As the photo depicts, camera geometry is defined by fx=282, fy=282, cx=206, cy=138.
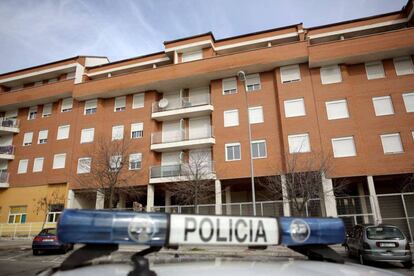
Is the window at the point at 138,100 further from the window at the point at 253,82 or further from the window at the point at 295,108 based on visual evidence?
the window at the point at 295,108

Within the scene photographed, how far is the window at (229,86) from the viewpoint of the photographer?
77.9 feet

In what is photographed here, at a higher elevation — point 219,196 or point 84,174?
point 84,174

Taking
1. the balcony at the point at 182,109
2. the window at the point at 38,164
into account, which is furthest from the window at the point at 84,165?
the balcony at the point at 182,109

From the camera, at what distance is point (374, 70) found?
21.0 meters

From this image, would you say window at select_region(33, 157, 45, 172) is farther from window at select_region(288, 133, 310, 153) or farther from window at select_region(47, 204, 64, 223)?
window at select_region(288, 133, 310, 153)

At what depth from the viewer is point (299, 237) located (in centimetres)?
175

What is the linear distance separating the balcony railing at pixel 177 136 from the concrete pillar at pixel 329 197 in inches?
379

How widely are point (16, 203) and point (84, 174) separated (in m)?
7.91

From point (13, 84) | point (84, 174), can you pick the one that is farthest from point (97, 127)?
point (13, 84)

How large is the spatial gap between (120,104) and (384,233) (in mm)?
22962

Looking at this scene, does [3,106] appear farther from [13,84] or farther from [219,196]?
[219,196]

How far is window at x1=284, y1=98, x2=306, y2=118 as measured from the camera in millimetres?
21125

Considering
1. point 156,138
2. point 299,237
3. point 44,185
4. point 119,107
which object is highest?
point 119,107

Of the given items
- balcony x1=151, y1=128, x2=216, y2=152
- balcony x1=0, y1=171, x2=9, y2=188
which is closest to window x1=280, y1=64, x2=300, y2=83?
balcony x1=151, y1=128, x2=216, y2=152
